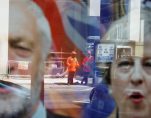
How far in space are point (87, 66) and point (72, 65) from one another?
0.10 m

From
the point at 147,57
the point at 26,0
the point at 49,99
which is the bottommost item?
the point at 49,99

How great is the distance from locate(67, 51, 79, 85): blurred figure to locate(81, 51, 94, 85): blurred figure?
0.18ft

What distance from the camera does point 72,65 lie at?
174 inches

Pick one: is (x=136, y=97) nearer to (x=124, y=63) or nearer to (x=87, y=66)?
(x=124, y=63)

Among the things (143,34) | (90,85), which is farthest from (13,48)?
(143,34)

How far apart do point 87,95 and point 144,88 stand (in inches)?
15.2

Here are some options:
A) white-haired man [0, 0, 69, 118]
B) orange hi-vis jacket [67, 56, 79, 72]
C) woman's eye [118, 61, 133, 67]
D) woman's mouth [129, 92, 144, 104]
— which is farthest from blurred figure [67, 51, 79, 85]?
woman's mouth [129, 92, 144, 104]

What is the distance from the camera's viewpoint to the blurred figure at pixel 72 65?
4.41 m

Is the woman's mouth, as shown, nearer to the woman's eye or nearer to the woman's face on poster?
the woman's face on poster

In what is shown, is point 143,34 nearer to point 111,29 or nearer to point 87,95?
point 111,29

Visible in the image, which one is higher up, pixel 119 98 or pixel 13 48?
pixel 13 48

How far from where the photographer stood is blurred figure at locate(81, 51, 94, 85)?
4.42 meters

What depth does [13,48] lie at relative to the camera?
14.6ft

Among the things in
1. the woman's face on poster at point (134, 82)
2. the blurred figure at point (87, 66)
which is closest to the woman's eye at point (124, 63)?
the woman's face on poster at point (134, 82)
